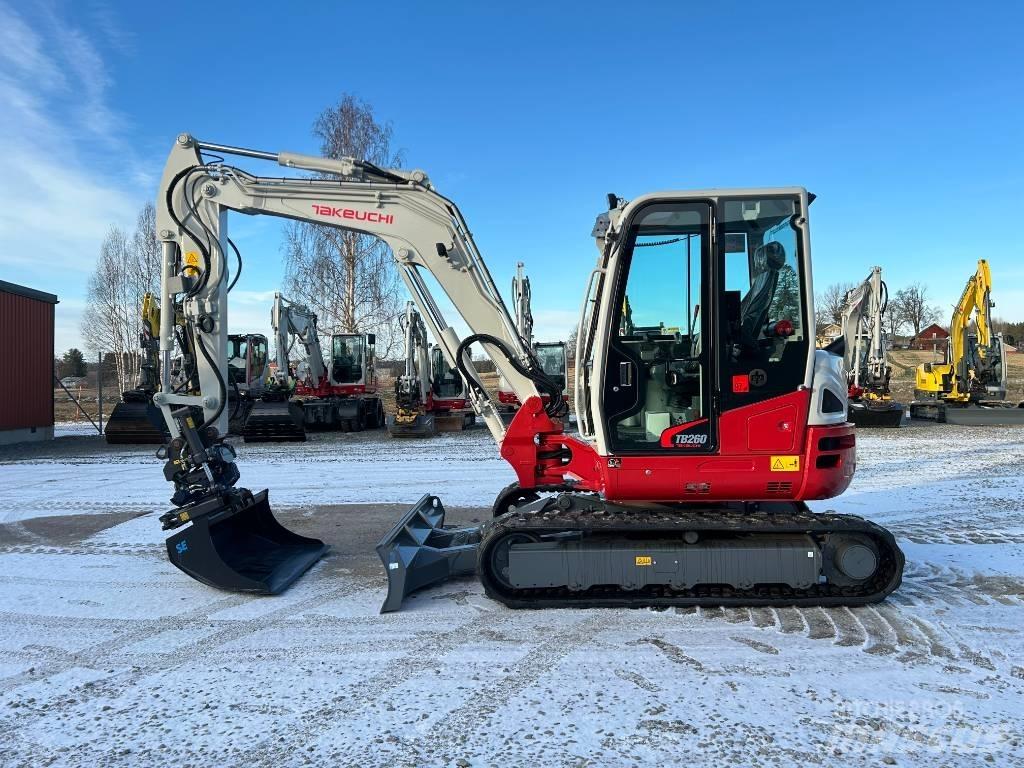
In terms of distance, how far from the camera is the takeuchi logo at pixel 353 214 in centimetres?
545

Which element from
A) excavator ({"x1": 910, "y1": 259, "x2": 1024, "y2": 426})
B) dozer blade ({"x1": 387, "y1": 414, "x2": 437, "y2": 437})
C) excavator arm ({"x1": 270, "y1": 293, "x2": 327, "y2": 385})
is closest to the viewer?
dozer blade ({"x1": 387, "y1": 414, "x2": 437, "y2": 437})

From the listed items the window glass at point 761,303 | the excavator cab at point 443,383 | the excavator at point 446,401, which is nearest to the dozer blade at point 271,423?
the excavator at point 446,401

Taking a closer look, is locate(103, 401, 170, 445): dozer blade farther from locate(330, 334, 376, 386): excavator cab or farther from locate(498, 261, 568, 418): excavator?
locate(498, 261, 568, 418): excavator

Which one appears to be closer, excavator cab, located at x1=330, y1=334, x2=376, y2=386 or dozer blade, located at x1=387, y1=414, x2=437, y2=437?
dozer blade, located at x1=387, y1=414, x2=437, y2=437

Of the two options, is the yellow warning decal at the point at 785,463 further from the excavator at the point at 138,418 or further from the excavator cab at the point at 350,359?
the excavator cab at the point at 350,359

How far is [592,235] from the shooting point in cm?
520

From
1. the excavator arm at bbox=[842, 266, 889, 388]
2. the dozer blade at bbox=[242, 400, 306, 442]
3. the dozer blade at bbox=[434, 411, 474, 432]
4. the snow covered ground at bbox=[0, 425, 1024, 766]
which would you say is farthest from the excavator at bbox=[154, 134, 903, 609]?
the excavator arm at bbox=[842, 266, 889, 388]

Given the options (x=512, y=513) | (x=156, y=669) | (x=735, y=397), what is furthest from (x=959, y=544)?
(x=156, y=669)

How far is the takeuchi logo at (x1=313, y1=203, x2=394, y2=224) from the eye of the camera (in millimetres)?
5453

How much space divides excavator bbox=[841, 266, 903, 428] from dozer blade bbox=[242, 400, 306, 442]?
14594 millimetres

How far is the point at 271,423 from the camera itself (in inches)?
647

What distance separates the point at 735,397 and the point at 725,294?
0.71 m

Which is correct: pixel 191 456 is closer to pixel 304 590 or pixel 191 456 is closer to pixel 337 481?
pixel 304 590

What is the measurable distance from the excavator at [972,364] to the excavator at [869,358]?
212cm
